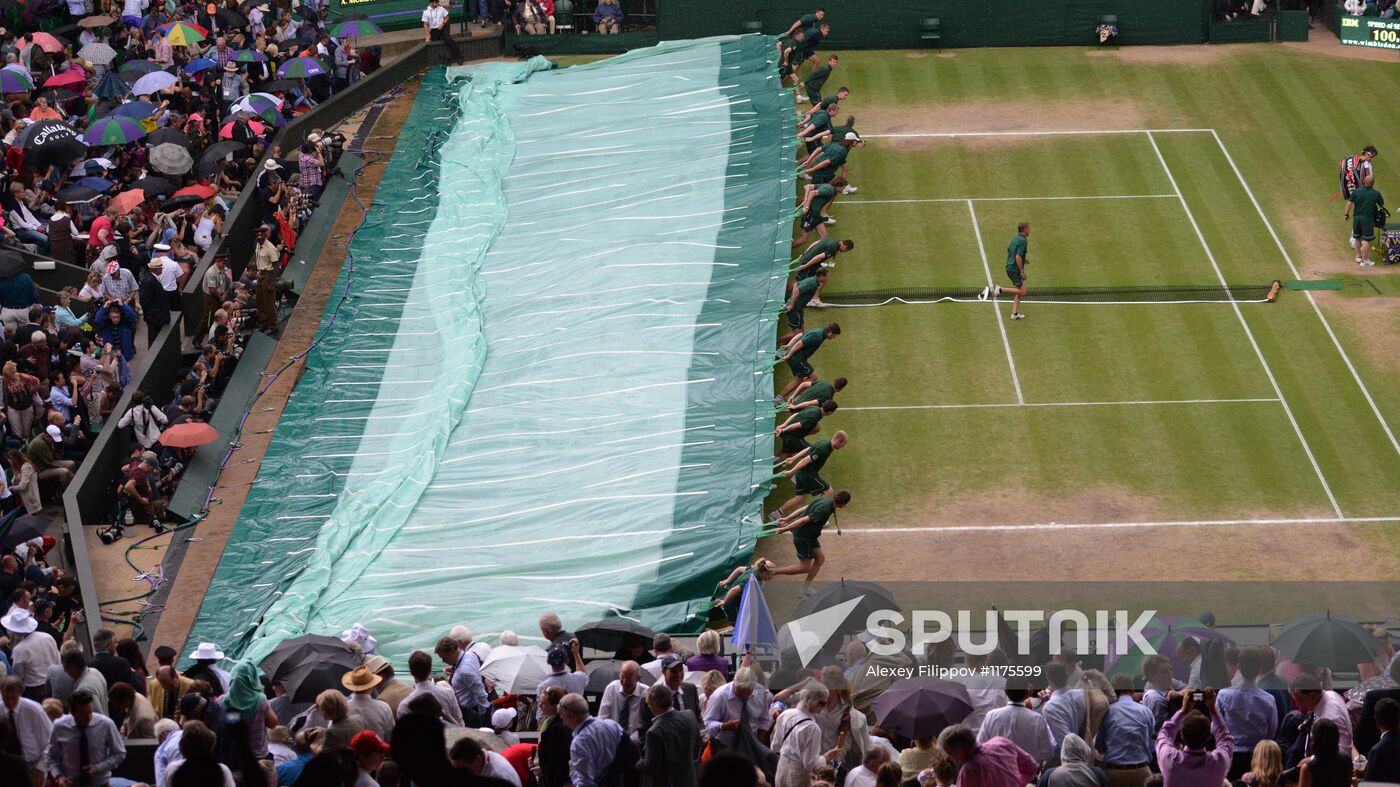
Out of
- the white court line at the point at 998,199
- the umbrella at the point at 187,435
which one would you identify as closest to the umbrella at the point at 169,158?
the umbrella at the point at 187,435

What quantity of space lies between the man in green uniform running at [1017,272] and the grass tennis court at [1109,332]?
305 mm

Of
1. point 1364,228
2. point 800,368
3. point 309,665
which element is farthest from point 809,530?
point 1364,228

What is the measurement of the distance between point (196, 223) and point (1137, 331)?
47.6ft

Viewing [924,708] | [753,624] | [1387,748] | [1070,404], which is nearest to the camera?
[1387,748]

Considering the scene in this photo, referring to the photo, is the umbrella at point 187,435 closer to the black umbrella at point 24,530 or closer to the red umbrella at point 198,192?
the black umbrella at point 24,530

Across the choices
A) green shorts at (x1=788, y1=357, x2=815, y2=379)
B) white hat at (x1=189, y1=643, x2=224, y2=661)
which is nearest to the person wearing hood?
white hat at (x1=189, y1=643, x2=224, y2=661)

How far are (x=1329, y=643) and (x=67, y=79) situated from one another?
82.2 ft

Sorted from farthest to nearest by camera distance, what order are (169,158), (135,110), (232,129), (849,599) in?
(232,129), (135,110), (169,158), (849,599)

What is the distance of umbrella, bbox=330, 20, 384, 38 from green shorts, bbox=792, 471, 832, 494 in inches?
672

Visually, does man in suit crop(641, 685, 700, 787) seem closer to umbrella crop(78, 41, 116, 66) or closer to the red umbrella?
the red umbrella

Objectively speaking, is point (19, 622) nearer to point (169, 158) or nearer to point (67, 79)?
point (169, 158)

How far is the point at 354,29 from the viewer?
34.8 m

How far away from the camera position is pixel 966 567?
21.9 metres

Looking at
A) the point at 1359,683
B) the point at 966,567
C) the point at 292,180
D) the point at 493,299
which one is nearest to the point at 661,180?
the point at 493,299
